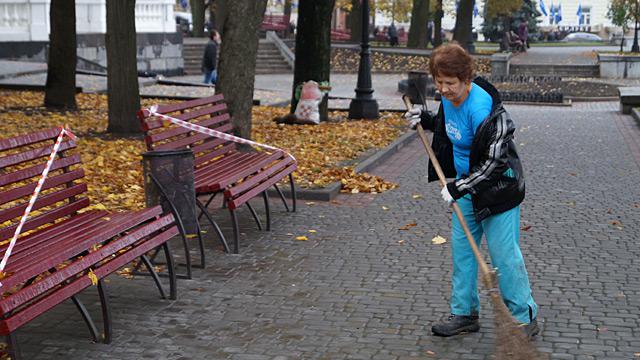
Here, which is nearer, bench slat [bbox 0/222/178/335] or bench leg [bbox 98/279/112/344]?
bench slat [bbox 0/222/178/335]

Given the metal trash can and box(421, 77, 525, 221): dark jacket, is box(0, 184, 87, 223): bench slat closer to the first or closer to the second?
the metal trash can

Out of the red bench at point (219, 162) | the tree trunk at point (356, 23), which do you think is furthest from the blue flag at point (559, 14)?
the red bench at point (219, 162)

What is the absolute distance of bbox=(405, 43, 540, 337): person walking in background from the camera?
213 inches

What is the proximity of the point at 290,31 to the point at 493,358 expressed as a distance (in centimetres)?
5119

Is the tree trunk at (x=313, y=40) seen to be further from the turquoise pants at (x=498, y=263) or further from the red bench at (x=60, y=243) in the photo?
the turquoise pants at (x=498, y=263)

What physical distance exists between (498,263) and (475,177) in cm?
54

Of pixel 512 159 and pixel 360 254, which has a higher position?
pixel 512 159

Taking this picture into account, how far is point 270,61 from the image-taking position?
38.8 m

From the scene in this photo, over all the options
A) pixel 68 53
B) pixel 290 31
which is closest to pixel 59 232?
pixel 68 53

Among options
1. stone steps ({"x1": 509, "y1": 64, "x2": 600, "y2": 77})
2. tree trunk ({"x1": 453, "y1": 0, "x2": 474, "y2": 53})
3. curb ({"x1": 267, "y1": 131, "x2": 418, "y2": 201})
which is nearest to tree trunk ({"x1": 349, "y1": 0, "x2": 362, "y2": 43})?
tree trunk ({"x1": 453, "y1": 0, "x2": 474, "y2": 53})

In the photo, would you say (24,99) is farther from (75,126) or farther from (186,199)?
(186,199)

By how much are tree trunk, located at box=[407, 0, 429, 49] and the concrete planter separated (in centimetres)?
1122

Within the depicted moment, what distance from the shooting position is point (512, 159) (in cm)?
556

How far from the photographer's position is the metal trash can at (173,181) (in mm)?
7391
